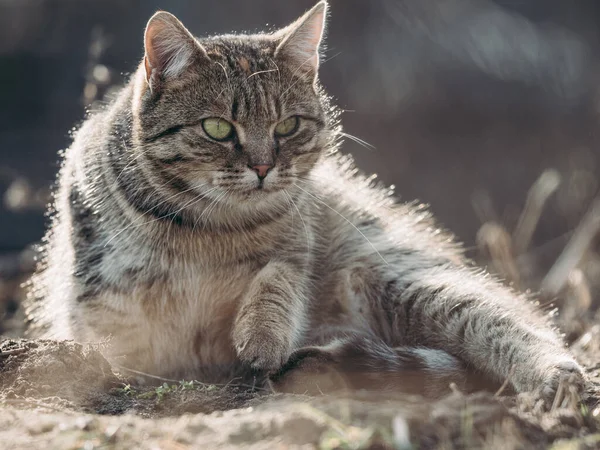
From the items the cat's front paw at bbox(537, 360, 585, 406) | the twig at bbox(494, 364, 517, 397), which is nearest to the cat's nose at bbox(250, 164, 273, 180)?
the twig at bbox(494, 364, 517, 397)

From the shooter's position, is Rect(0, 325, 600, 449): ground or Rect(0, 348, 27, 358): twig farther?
Rect(0, 348, 27, 358): twig

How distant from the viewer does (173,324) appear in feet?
10.7

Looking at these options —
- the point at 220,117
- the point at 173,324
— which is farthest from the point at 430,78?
the point at 173,324

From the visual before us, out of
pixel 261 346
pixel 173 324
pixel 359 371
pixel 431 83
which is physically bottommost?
pixel 359 371

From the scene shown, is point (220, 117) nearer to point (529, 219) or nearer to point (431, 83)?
point (529, 219)

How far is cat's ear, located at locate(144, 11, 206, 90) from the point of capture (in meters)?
3.16

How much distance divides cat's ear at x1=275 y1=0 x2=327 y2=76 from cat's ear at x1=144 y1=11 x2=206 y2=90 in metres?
0.41

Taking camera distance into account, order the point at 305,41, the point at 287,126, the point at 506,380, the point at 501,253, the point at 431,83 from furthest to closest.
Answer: the point at 431,83 < the point at 501,253 < the point at 305,41 < the point at 287,126 < the point at 506,380

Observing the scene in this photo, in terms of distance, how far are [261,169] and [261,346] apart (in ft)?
2.28

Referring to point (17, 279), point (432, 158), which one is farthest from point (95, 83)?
point (432, 158)

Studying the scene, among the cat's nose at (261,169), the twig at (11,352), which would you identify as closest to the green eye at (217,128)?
the cat's nose at (261,169)

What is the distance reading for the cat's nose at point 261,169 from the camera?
309 centimetres

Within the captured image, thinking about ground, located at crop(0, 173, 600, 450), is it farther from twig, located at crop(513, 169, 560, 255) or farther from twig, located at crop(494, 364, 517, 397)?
twig, located at crop(513, 169, 560, 255)

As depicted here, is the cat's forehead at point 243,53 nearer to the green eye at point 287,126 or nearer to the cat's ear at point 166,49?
the cat's ear at point 166,49
